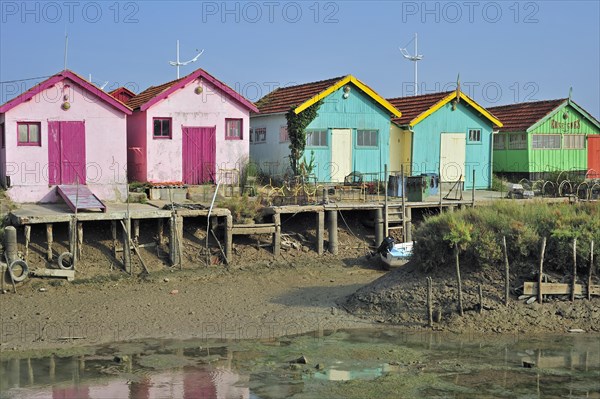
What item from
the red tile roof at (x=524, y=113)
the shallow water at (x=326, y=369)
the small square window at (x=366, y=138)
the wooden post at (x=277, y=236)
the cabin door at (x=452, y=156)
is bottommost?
the shallow water at (x=326, y=369)

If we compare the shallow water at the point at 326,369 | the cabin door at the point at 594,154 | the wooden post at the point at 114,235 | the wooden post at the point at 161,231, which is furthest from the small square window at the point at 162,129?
the cabin door at the point at 594,154

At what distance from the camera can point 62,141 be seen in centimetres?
2583

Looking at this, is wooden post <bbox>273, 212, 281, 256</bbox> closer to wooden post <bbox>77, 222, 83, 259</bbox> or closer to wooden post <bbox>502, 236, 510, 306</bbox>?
wooden post <bbox>77, 222, 83, 259</bbox>

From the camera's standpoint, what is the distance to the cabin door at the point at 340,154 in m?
31.2

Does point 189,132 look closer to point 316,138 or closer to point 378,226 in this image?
point 316,138

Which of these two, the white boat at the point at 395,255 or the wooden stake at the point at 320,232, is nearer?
the white boat at the point at 395,255

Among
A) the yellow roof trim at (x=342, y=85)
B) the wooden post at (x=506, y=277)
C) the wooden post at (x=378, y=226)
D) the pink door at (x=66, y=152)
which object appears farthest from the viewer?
the yellow roof trim at (x=342, y=85)

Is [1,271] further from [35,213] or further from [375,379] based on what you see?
[375,379]

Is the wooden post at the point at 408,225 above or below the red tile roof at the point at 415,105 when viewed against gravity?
below

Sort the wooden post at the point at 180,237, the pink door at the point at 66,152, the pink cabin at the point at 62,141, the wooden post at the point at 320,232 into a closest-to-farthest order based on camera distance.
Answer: the wooden post at the point at 180,237 → the pink cabin at the point at 62,141 → the pink door at the point at 66,152 → the wooden post at the point at 320,232

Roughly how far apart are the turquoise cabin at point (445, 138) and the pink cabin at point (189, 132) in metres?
6.78

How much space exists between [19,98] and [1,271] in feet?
20.7

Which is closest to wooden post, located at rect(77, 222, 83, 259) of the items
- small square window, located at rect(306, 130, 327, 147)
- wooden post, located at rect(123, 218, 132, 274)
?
wooden post, located at rect(123, 218, 132, 274)

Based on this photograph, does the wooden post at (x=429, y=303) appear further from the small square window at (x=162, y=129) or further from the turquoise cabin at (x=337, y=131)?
the small square window at (x=162, y=129)
